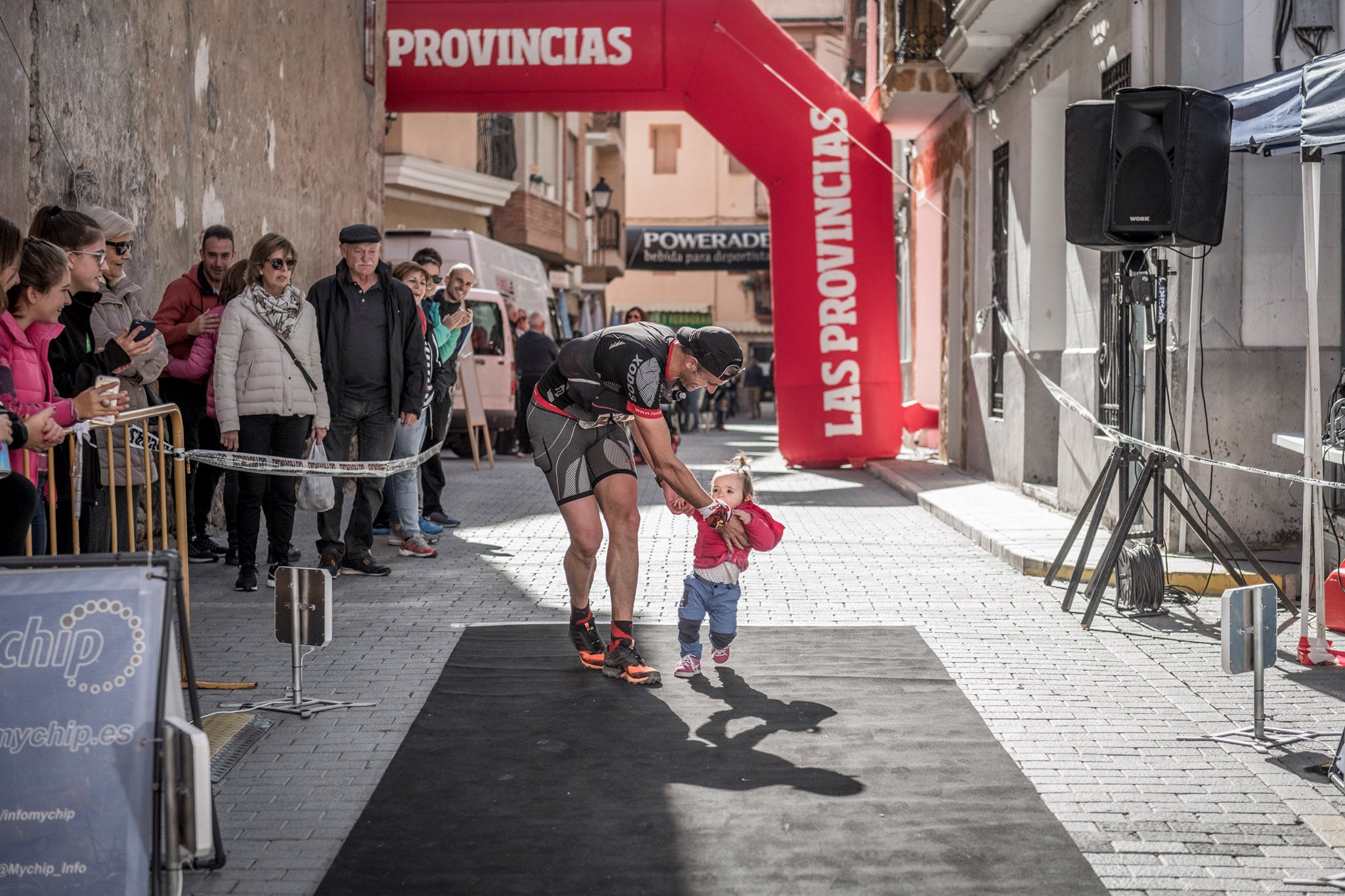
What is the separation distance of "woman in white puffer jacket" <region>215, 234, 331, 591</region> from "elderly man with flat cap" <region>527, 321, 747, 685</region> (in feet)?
8.13

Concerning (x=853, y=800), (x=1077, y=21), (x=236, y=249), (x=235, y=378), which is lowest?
(x=853, y=800)

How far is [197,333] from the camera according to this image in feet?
28.5

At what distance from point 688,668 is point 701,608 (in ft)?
0.87

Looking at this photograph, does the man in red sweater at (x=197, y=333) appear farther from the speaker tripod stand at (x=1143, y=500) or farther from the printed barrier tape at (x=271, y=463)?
the speaker tripod stand at (x=1143, y=500)

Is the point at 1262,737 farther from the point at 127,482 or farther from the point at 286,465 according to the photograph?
the point at 286,465

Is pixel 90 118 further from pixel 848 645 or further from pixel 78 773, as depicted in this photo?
pixel 78 773

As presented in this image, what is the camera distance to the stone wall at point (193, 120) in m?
8.36

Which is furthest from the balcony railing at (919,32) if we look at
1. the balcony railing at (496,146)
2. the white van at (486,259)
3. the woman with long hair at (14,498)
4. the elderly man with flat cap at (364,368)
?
the woman with long hair at (14,498)

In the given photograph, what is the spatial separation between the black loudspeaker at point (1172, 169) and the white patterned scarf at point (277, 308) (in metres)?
4.56

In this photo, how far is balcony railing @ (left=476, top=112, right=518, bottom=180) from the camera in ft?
95.0

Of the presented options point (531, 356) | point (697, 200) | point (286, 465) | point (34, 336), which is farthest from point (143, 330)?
point (697, 200)

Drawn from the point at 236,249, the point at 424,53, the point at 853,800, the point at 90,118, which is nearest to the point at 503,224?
the point at 424,53

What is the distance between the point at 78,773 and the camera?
11.2ft

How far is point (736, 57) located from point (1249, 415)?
8.03 meters
